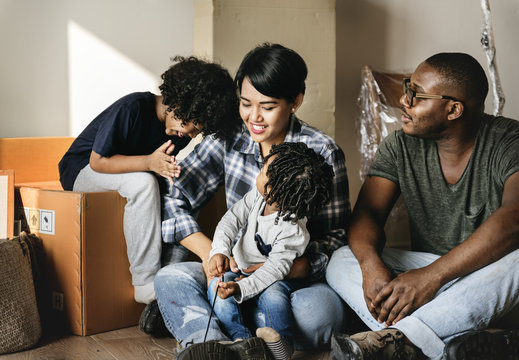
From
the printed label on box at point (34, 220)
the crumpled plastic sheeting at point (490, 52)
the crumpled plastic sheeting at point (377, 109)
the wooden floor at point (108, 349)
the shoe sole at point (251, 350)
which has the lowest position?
the wooden floor at point (108, 349)

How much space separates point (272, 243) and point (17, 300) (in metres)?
0.74

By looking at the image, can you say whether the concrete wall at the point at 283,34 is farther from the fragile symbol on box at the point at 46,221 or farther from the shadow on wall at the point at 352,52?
the fragile symbol on box at the point at 46,221

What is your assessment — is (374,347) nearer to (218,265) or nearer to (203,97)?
(218,265)

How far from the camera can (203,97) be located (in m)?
1.80

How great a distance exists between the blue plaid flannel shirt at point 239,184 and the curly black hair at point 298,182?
0.24m

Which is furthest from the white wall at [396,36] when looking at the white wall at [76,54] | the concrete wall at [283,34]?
the white wall at [76,54]

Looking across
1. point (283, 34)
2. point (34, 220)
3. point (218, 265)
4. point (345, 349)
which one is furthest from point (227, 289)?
point (283, 34)

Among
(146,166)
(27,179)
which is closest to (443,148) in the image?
(146,166)

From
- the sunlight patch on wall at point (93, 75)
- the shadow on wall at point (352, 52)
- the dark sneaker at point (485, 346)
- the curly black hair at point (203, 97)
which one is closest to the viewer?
the dark sneaker at point (485, 346)

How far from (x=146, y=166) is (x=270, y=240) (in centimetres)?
49

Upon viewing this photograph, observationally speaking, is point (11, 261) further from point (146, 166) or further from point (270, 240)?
point (270, 240)

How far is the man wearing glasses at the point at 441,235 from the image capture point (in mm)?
1347

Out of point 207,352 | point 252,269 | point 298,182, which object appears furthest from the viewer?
point 252,269

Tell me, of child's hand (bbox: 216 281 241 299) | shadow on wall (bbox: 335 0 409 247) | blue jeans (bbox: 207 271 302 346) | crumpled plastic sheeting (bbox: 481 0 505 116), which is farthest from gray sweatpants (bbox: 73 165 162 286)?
crumpled plastic sheeting (bbox: 481 0 505 116)
